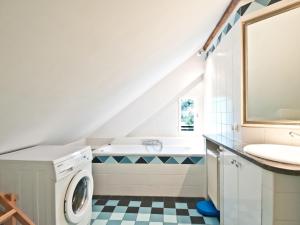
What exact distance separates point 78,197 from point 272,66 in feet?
7.10

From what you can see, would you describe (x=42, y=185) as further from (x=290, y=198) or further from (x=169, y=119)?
(x=169, y=119)

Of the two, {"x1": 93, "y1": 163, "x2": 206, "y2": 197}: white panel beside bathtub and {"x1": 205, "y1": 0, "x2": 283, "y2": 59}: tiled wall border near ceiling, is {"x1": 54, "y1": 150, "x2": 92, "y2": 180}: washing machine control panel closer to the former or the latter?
{"x1": 93, "y1": 163, "x2": 206, "y2": 197}: white panel beside bathtub

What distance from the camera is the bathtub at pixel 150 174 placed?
278 cm

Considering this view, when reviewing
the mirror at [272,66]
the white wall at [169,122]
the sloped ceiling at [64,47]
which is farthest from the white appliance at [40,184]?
the white wall at [169,122]

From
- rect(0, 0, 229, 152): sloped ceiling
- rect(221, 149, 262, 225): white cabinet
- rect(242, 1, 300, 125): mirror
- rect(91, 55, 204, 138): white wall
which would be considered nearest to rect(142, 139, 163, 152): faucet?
rect(91, 55, 204, 138): white wall

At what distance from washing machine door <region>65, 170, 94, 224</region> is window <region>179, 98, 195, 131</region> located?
226 cm

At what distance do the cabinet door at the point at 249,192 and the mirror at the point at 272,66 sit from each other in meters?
0.53

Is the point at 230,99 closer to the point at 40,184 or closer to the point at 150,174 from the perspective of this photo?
the point at 150,174

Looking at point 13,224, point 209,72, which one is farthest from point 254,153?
point 209,72

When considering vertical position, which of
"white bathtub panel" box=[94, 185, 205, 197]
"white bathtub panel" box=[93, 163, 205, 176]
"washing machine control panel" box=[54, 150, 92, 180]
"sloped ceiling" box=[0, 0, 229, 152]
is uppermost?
"sloped ceiling" box=[0, 0, 229, 152]

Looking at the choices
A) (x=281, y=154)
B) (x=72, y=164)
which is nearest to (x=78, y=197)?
(x=72, y=164)

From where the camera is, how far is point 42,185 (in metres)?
1.51

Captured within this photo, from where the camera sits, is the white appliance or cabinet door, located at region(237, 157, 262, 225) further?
the white appliance

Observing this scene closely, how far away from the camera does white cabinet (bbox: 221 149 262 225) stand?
4.04ft
